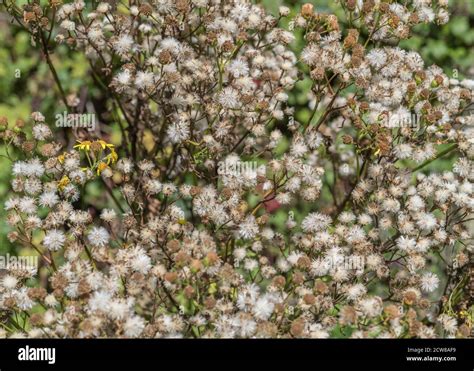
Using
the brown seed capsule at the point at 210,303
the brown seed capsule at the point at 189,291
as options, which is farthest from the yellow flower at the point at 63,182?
the brown seed capsule at the point at 210,303

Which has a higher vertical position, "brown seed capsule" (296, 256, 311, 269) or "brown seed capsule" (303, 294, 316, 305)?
"brown seed capsule" (296, 256, 311, 269)

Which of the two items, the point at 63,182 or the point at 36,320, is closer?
the point at 36,320

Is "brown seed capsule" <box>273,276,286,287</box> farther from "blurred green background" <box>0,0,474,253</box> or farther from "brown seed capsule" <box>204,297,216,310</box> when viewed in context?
"blurred green background" <box>0,0,474,253</box>

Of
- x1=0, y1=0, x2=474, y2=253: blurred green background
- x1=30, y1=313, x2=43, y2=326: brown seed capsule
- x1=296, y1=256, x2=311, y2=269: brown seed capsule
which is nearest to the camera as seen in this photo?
x1=30, y1=313, x2=43, y2=326: brown seed capsule

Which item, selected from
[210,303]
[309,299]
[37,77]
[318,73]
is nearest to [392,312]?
[309,299]

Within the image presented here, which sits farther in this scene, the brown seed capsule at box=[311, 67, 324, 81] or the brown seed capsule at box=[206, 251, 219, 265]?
the brown seed capsule at box=[311, 67, 324, 81]

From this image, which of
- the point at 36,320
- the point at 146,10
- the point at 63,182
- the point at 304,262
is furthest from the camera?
the point at 146,10

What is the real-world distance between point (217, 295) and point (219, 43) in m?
1.48

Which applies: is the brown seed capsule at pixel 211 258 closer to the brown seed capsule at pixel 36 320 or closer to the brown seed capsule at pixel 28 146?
the brown seed capsule at pixel 36 320

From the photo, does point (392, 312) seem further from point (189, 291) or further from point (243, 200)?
point (243, 200)

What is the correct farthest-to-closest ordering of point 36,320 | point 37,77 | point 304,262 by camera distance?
point 37,77
point 304,262
point 36,320

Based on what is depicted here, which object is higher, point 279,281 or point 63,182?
point 63,182

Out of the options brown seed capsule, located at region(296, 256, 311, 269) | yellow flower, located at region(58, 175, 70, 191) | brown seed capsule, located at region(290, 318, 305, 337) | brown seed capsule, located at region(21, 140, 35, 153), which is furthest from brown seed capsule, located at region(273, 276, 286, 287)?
brown seed capsule, located at region(21, 140, 35, 153)
